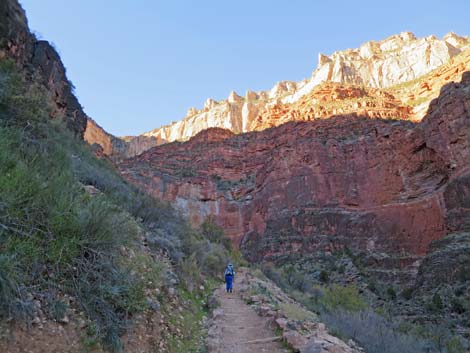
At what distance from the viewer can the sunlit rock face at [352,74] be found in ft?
420

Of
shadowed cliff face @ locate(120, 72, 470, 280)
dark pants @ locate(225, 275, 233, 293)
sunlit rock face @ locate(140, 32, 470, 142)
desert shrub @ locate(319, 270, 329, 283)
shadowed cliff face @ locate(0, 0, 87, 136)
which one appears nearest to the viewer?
dark pants @ locate(225, 275, 233, 293)

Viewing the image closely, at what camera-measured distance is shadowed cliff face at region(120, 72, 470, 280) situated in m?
40.1

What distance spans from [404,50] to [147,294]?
15248 centimetres

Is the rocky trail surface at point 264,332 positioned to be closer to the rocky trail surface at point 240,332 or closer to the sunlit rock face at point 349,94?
the rocky trail surface at point 240,332

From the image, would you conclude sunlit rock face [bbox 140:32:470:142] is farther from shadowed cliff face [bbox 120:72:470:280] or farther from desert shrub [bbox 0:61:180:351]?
desert shrub [bbox 0:61:180:351]

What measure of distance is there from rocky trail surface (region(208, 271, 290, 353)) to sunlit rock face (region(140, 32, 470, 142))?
10193cm

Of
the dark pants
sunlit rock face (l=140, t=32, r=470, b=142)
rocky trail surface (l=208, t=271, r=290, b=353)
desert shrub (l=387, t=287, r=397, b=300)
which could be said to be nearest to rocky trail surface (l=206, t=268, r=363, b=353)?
rocky trail surface (l=208, t=271, r=290, b=353)

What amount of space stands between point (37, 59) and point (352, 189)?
41272 mm

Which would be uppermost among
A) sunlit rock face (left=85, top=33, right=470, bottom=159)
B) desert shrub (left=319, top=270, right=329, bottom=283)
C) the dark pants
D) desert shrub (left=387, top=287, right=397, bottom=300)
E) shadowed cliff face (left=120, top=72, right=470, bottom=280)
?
sunlit rock face (left=85, top=33, right=470, bottom=159)

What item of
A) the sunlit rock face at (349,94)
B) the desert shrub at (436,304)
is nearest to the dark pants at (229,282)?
the desert shrub at (436,304)

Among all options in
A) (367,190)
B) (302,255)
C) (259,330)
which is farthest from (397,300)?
(259,330)

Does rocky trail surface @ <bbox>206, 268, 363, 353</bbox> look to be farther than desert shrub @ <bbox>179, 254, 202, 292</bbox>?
No

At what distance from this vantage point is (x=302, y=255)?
4459 centimetres

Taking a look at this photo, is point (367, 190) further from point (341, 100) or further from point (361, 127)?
point (341, 100)
